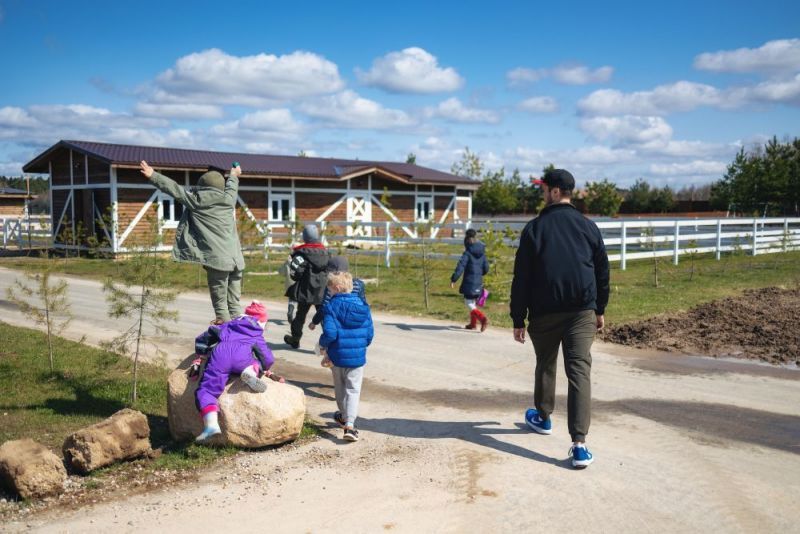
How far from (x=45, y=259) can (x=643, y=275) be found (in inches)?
576

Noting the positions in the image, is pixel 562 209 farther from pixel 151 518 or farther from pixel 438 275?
pixel 438 275

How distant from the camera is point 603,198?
1951 inches

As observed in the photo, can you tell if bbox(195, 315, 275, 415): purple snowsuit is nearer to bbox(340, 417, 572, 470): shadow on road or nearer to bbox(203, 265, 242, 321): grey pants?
bbox(340, 417, 572, 470): shadow on road

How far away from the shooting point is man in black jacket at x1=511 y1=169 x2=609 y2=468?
4.89m

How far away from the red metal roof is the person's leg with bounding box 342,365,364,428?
1950 centimetres

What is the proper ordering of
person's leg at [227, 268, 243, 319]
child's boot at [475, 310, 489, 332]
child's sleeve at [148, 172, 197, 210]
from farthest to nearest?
child's boot at [475, 310, 489, 332] → person's leg at [227, 268, 243, 319] → child's sleeve at [148, 172, 197, 210]

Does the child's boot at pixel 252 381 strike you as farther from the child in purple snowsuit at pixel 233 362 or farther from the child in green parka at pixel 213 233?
the child in green parka at pixel 213 233

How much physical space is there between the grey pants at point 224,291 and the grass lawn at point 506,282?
40 centimetres

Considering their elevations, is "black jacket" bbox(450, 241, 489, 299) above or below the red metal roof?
below

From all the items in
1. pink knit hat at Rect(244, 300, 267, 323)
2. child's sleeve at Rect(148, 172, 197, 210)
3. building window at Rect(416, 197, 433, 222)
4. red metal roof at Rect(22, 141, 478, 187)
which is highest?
red metal roof at Rect(22, 141, 478, 187)

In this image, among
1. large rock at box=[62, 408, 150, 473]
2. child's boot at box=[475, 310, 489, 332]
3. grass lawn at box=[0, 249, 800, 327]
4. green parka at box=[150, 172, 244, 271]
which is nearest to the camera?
large rock at box=[62, 408, 150, 473]

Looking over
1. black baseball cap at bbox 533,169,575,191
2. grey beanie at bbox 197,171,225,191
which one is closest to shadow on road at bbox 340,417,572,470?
black baseball cap at bbox 533,169,575,191

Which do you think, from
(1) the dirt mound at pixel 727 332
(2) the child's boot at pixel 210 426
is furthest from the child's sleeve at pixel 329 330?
(1) the dirt mound at pixel 727 332

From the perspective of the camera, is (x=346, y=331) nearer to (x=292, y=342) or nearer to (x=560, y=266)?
(x=560, y=266)
